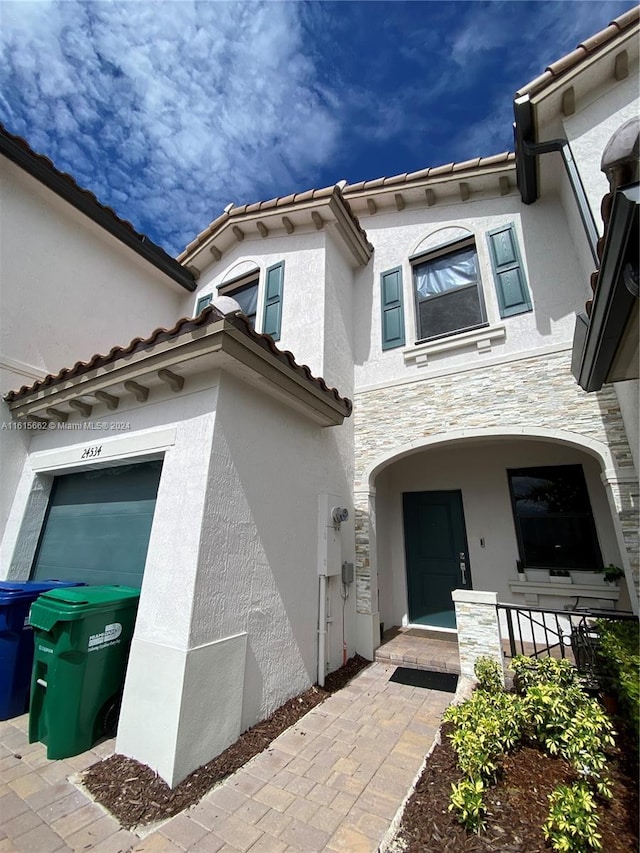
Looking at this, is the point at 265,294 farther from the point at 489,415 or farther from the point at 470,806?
the point at 470,806

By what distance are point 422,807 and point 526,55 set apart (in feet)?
30.9

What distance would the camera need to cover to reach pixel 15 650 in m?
3.65

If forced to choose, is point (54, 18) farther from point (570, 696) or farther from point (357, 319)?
point (570, 696)

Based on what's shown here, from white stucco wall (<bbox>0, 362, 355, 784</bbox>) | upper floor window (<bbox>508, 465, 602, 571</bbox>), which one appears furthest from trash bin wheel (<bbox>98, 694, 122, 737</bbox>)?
upper floor window (<bbox>508, 465, 602, 571</bbox>)

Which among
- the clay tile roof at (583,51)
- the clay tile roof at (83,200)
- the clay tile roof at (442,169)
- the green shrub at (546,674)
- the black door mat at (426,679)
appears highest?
the clay tile roof at (442,169)

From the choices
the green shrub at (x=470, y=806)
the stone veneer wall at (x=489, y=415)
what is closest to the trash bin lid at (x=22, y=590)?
the stone veneer wall at (x=489, y=415)

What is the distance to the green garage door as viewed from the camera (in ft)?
13.5

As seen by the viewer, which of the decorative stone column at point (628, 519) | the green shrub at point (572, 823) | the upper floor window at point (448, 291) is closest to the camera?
the green shrub at point (572, 823)

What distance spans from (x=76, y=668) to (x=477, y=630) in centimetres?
417

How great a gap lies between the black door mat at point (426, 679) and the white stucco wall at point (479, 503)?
1.68 m

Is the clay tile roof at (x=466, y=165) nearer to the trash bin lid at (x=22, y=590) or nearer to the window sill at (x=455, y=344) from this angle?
the window sill at (x=455, y=344)

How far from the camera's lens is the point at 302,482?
4742 mm

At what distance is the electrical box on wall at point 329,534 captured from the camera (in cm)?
478

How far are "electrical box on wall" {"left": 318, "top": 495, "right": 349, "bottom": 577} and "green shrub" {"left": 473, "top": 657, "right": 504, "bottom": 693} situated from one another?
77.5 inches
